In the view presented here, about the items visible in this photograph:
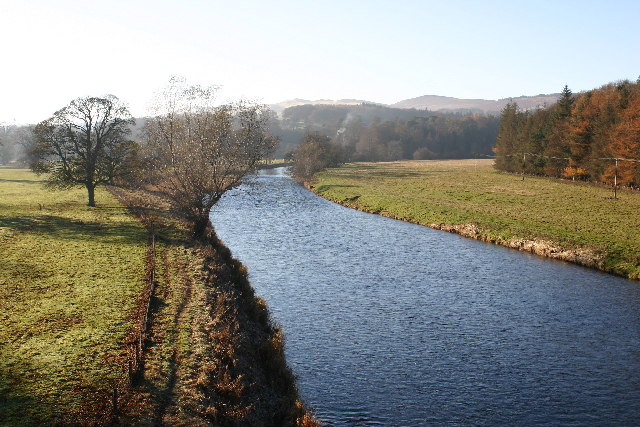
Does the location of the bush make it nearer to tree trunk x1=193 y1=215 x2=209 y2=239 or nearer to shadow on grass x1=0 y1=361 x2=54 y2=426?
tree trunk x1=193 y1=215 x2=209 y2=239

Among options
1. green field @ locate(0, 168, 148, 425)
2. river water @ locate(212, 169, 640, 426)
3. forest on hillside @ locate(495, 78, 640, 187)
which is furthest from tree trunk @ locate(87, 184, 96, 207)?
forest on hillside @ locate(495, 78, 640, 187)

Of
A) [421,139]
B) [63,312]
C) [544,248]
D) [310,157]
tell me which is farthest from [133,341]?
[421,139]

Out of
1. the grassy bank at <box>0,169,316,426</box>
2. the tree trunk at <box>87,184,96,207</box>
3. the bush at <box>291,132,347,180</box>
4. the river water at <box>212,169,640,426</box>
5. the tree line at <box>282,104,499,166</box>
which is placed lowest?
the river water at <box>212,169,640,426</box>

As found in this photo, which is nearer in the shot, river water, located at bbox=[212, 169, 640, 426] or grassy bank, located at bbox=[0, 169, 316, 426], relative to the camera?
grassy bank, located at bbox=[0, 169, 316, 426]

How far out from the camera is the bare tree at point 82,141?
4538 centimetres

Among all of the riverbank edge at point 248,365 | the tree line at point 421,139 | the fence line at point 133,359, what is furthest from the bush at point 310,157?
the fence line at point 133,359

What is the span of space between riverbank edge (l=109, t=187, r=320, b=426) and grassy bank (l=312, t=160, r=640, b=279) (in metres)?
23.7

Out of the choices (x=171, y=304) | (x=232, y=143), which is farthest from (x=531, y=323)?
(x=232, y=143)

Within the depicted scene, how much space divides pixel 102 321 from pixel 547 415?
15100 mm

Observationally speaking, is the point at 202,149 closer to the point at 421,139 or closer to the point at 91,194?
the point at 91,194

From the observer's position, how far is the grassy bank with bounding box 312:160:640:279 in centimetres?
3503

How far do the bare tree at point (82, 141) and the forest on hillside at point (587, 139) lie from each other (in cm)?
5263

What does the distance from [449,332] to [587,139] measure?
203 ft

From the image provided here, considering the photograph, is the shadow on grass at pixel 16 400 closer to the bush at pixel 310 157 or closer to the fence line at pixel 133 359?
the fence line at pixel 133 359
